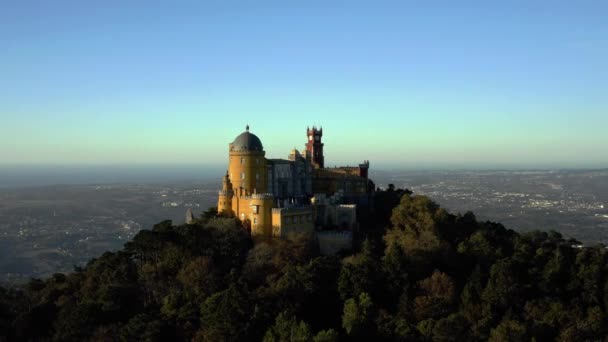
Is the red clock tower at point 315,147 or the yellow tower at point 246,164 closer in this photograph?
the yellow tower at point 246,164

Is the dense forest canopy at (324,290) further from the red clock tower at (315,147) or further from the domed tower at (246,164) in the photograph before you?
the red clock tower at (315,147)

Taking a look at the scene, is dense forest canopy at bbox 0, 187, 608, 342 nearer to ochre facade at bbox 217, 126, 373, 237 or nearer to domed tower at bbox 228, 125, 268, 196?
ochre facade at bbox 217, 126, 373, 237

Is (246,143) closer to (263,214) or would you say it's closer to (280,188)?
(280,188)

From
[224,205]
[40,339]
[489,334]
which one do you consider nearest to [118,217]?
[224,205]

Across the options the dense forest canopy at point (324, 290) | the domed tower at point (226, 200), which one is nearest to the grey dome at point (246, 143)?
the domed tower at point (226, 200)

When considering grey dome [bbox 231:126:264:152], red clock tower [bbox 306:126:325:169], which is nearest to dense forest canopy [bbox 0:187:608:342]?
grey dome [bbox 231:126:264:152]

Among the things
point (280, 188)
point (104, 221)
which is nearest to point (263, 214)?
point (280, 188)
